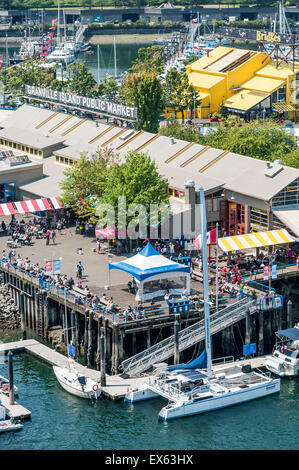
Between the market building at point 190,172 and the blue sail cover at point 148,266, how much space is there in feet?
42.6

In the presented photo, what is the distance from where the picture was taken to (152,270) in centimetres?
9400

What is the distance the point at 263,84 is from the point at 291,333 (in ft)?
282

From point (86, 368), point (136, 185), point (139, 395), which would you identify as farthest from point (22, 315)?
point (136, 185)

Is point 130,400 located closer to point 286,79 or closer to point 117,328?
point 117,328

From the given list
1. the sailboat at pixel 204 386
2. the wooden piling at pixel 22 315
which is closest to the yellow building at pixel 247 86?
the wooden piling at pixel 22 315

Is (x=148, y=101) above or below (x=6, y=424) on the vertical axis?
above

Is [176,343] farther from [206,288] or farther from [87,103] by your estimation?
[87,103]

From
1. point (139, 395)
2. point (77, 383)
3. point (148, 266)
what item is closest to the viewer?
point (139, 395)

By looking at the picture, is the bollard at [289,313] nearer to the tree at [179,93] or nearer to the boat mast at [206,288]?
the boat mast at [206,288]

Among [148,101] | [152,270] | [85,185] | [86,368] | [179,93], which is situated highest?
[148,101]

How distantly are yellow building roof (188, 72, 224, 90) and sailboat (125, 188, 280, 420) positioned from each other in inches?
3544

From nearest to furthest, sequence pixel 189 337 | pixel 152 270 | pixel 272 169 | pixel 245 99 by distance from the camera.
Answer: pixel 189 337, pixel 152 270, pixel 272 169, pixel 245 99

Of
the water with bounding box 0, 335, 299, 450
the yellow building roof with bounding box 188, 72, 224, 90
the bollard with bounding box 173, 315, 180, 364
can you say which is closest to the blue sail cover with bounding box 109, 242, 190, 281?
the bollard with bounding box 173, 315, 180, 364
